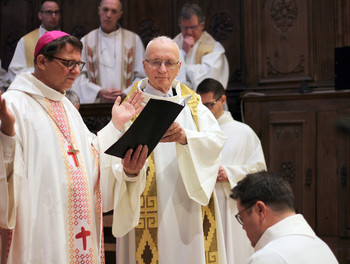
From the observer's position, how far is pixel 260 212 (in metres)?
3.15

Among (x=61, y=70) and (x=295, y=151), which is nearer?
(x=61, y=70)

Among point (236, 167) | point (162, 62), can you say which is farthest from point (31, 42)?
point (162, 62)

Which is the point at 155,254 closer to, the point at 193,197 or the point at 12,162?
the point at 193,197

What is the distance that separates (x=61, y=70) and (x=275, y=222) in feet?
5.66

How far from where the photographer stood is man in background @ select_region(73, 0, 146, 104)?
864cm

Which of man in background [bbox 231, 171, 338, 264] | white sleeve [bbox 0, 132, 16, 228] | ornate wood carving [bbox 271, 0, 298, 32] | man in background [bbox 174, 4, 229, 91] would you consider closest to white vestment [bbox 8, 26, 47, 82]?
man in background [bbox 174, 4, 229, 91]

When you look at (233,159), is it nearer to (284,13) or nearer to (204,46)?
(204,46)

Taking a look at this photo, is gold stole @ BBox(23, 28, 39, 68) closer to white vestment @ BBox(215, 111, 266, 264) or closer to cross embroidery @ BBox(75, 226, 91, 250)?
white vestment @ BBox(215, 111, 266, 264)

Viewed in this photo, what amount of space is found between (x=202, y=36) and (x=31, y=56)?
233 cm

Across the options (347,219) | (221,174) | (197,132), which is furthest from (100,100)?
(197,132)

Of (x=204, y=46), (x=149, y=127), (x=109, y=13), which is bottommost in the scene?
(x=149, y=127)

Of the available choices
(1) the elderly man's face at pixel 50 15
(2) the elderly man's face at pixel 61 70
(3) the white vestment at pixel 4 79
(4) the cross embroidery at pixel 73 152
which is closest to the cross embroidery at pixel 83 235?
(4) the cross embroidery at pixel 73 152

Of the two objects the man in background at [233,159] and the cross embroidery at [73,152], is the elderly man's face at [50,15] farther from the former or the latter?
the cross embroidery at [73,152]

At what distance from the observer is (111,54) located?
881 cm
